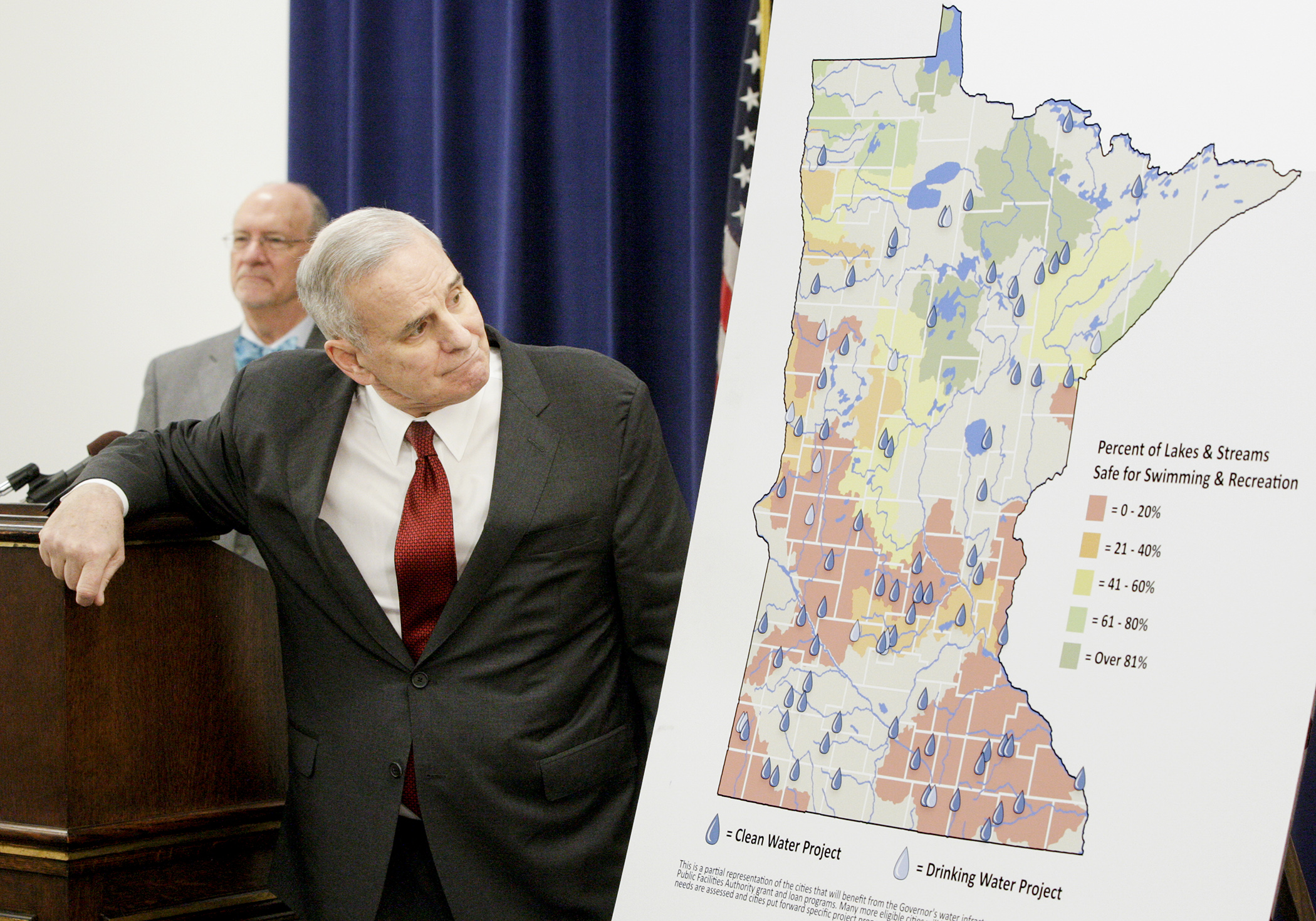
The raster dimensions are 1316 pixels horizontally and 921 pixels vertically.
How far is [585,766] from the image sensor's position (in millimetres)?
1514

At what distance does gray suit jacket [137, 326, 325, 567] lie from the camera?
7.75ft

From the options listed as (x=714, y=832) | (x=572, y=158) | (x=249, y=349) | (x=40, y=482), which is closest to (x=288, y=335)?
(x=249, y=349)

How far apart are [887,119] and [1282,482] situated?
52cm

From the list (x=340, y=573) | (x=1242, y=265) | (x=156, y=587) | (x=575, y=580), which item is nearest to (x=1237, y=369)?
(x=1242, y=265)

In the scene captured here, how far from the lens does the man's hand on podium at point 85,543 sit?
4.75ft

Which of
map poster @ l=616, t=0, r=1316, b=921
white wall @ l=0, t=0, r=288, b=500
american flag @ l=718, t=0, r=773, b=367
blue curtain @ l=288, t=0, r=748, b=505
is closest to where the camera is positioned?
map poster @ l=616, t=0, r=1316, b=921

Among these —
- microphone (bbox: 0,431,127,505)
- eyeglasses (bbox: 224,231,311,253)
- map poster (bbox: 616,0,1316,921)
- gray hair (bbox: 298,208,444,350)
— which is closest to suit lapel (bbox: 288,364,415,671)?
gray hair (bbox: 298,208,444,350)

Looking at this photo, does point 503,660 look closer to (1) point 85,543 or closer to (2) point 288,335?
(1) point 85,543

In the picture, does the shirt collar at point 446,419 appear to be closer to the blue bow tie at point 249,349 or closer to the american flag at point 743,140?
the american flag at point 743,140

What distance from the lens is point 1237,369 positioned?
100 cm

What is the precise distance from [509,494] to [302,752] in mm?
459

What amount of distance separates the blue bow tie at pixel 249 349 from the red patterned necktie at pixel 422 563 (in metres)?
0.99

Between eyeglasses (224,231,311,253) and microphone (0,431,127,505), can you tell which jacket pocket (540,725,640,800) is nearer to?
microphone (0,431,127,505)

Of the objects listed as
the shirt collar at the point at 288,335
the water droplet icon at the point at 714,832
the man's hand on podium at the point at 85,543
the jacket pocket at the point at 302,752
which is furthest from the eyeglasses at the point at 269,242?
the water droplet icon at the point at 714,832
